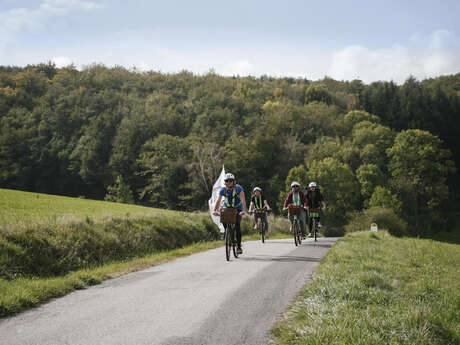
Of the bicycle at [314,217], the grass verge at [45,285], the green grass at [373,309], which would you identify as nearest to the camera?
the green grass at [373,309]

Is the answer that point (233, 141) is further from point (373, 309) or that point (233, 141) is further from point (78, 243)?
point (373, 309)

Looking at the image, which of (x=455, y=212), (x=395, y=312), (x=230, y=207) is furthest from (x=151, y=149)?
(x=395, y=312)

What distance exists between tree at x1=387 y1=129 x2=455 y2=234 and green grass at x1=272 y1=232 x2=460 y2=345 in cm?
5818

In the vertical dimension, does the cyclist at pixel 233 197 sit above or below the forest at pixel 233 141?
below

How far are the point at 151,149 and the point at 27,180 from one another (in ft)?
85.3

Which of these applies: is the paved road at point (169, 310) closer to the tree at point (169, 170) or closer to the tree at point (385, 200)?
the tree at point (385, 200)

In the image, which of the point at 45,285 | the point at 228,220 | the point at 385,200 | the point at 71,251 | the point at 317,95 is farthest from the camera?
the point at 317,95

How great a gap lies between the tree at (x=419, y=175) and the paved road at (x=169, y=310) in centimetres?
5953

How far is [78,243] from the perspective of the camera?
36.5 feet

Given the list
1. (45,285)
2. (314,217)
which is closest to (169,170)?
(314,217)

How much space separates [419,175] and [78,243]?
61.5 metres

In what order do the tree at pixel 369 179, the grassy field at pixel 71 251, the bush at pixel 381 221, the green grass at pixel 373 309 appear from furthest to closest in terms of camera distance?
the tree at pixel 369 179, the bush at pixel 381 221, the grassy field at pixel 71 251, the green grass at pixel 373 309

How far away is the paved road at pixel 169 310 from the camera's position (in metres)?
4.80

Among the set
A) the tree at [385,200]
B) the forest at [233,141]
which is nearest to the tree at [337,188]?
the forest at [233,141]
